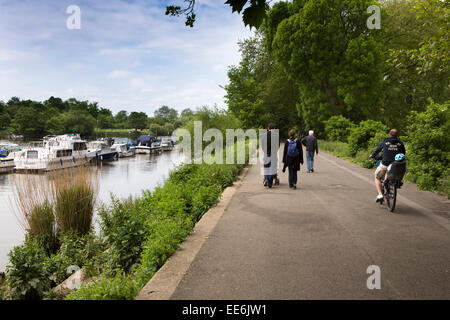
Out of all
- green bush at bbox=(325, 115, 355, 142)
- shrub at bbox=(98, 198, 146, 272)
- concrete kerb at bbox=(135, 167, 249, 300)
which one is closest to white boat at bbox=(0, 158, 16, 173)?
green bush at bbox=(325, 115, 355, 142)

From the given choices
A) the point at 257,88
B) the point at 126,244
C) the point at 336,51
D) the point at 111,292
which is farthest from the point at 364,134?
the point at 257,88

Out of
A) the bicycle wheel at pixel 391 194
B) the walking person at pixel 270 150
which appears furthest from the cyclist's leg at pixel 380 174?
the walking person at pixel 270 150

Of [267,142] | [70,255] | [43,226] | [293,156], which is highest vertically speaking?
[267,142]

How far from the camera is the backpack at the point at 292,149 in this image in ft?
33.5

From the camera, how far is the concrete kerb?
3465mm

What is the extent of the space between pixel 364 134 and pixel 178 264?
1831cm

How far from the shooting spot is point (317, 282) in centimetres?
371

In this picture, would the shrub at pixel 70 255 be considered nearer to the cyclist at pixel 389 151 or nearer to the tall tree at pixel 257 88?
→ the cyclist at pixel 389 151

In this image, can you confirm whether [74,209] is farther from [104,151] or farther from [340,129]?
[104,151]

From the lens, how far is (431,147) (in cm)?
1034

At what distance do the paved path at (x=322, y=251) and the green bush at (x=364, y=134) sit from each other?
463 inches

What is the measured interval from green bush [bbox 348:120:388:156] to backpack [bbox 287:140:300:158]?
36.9 feet

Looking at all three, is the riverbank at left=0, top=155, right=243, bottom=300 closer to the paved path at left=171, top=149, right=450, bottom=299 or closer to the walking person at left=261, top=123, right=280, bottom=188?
the paved path at left=171, top=149, right=450, bottom=299
